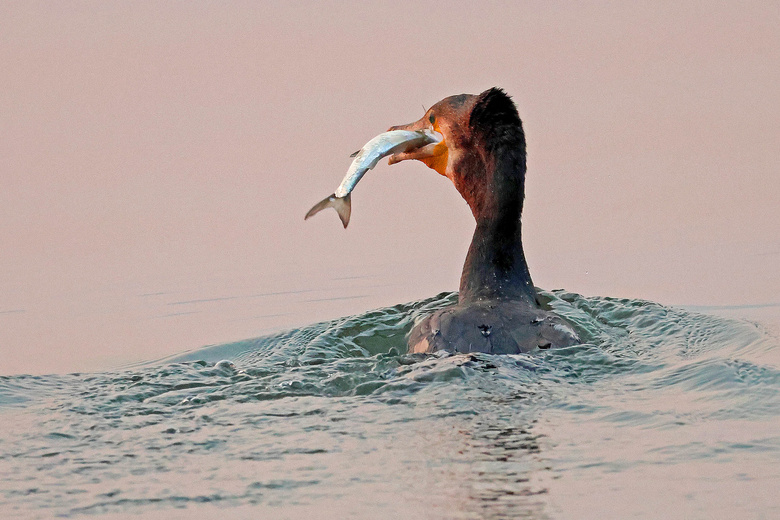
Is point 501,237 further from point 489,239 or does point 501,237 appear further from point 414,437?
point 414,437

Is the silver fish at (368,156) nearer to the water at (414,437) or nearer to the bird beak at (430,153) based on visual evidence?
the bird beak at (430,153)

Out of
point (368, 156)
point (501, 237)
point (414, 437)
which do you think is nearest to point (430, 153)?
point (368, 156)

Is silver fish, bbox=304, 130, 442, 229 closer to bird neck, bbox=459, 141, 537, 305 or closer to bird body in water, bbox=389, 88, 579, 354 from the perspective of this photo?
bird body in water, bbox=389, 88, 579, 354

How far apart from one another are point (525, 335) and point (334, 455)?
1957 millimetres

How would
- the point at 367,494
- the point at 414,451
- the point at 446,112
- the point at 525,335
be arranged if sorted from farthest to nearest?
the point at 446,112, the point at 525,335, the point at 414,451, the point at 367,494

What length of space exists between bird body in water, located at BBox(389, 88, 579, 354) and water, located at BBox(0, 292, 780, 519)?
196 millimetres

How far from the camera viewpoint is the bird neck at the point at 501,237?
7449 millimetres

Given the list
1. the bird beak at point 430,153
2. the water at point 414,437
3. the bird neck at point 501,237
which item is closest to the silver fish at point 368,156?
the bird beak at point 430,153

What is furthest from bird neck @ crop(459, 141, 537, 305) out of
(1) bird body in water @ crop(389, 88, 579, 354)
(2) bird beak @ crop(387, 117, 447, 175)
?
(2) bird beak @ crop(387, 117, 447, 175)

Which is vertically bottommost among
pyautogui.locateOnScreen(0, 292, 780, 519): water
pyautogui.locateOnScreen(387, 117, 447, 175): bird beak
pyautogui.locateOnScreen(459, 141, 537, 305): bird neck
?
pyautogui.locateOnScreen(0, 292, 780, 519): water

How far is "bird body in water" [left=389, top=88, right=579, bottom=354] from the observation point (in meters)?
6.69

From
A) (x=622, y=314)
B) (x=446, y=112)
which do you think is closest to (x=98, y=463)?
(x=446, y=112)

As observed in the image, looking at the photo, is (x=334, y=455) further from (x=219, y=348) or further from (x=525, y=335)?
(x=219, y=348)

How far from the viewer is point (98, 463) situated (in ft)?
17.0
